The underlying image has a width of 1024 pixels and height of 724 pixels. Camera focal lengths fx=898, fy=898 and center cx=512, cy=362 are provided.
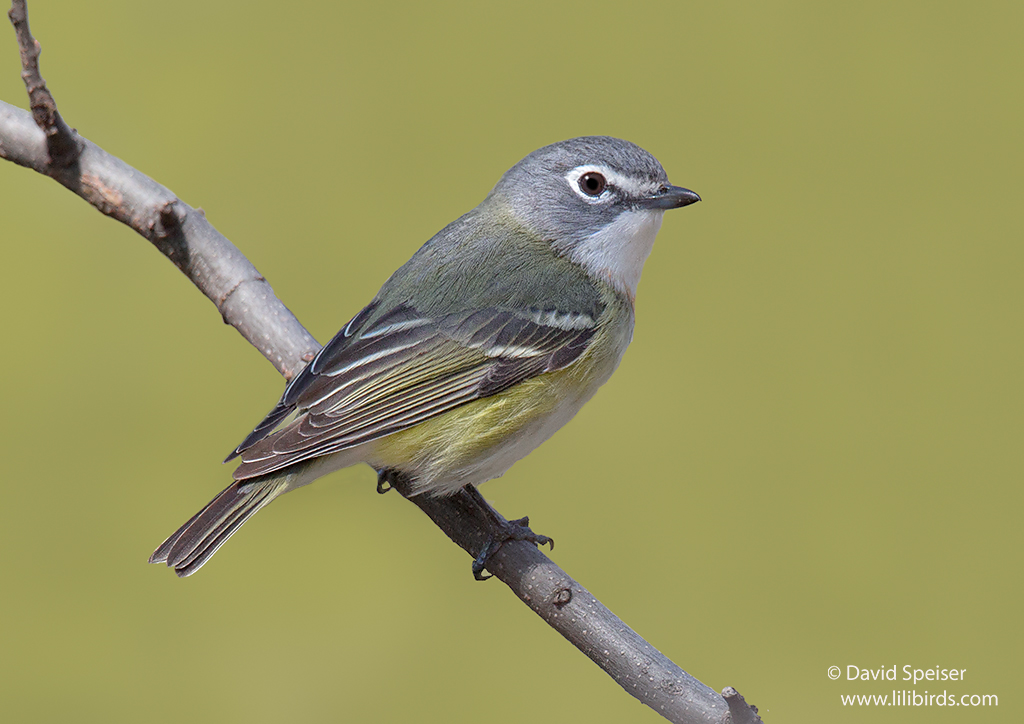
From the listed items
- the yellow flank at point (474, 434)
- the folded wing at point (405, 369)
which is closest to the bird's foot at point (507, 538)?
the yellow flank at point (474, 434)

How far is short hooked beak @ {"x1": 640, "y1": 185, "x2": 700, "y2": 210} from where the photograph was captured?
7.66ft

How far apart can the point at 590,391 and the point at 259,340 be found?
0.91 metres

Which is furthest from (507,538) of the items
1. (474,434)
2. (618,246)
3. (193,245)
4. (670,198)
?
(193,245)

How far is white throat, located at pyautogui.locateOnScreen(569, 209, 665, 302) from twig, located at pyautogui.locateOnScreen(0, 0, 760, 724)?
2.40ft

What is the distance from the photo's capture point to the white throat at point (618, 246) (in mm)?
2424

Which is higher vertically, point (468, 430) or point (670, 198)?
point (670, 198)

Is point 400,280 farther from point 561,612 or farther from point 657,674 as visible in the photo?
point 657,674

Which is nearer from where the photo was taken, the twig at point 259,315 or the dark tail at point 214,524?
the twig at point 259,315

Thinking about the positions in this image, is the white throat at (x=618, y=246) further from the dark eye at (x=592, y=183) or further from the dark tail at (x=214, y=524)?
the dark tail at (x=214, y=524)

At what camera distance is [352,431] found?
2113 mm

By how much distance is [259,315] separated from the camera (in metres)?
2.44

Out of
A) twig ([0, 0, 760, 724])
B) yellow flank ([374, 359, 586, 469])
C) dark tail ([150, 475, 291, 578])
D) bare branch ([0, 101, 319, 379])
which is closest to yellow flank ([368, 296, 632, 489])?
yellow flank ([374, 359, 586, 469])

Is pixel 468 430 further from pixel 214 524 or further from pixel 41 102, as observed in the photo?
pixel 41 102

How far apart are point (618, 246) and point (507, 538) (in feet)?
2.77
